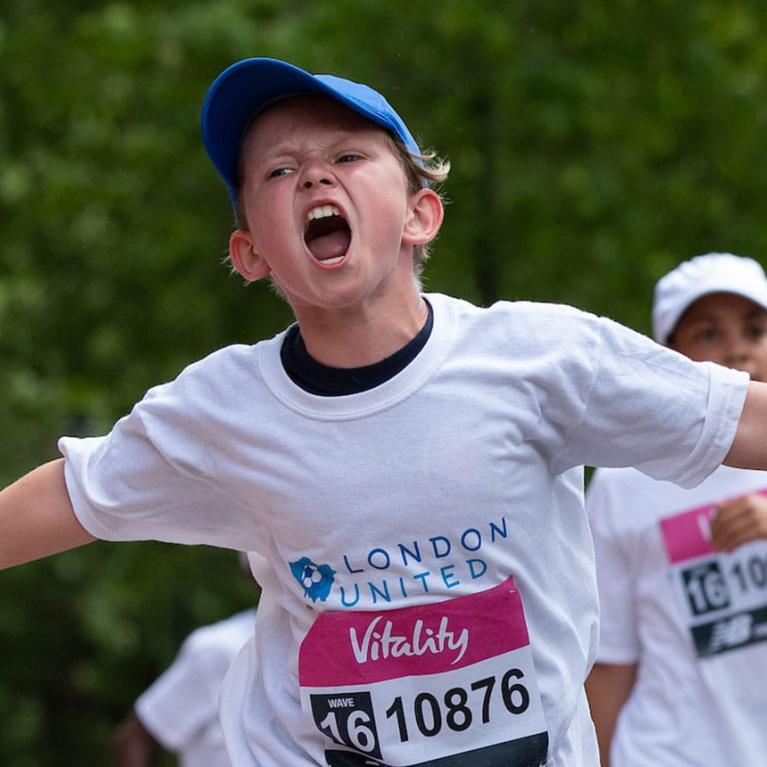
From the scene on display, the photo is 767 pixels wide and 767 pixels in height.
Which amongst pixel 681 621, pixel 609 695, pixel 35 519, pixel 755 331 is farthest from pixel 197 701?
pixel 35 519

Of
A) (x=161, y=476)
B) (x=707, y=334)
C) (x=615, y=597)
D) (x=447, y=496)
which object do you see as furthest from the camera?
(x=707, y=334)

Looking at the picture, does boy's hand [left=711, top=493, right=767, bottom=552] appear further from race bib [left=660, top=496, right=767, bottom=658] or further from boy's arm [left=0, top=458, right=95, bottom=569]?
boy's arm [left=0, top=458, right=95, bottom=569]

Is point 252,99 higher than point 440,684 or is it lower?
higher

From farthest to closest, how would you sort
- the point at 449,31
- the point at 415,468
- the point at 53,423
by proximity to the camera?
the point at 53,423 → the point at 449,31 → the point at 415,468

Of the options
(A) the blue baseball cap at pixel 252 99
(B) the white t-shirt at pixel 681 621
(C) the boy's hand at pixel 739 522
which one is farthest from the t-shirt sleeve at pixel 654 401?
(B) the white t-shirt at pixel 681 621

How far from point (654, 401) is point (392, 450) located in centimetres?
50

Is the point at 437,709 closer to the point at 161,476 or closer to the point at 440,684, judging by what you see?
the point at 440,684

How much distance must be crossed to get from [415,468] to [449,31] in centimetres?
770

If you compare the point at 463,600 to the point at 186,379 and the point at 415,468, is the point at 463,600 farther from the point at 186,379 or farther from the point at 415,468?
the point at 186,379

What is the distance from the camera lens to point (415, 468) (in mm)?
3275

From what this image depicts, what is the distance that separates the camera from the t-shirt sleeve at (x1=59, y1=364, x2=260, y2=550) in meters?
3.47

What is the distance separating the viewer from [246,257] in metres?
3.56

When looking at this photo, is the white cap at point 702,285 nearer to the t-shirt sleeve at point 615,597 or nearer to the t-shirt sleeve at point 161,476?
the t-shirt sleeve at point 615,597

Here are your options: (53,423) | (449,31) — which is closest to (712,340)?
(449,31)
